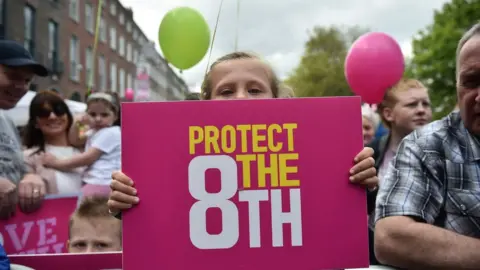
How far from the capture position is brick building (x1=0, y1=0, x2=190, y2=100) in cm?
1728

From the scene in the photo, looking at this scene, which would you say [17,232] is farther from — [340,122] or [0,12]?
[0,12]

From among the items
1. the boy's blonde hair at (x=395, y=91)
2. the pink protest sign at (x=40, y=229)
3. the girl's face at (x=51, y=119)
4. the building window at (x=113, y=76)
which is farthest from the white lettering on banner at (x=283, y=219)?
the building window at (x=113, y=76)

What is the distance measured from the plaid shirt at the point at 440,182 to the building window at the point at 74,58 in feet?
78.4

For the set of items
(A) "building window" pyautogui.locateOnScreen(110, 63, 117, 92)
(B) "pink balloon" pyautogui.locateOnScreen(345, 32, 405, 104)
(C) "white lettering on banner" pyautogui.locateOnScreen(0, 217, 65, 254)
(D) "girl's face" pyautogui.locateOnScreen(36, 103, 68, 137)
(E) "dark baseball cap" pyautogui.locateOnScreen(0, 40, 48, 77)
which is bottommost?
(C) "white lettering on banner" pyautogui.locateOnScreen(0, 217, 65, 254)

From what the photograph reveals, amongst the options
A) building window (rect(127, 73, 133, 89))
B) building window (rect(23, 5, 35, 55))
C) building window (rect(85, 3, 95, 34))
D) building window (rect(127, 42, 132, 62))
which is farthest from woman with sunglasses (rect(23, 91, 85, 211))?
building window (rect(127, 42, 132, 62))

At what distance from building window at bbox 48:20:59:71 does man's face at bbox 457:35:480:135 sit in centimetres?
2115

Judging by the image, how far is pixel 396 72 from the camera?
474cm

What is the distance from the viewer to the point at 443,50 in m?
22.7

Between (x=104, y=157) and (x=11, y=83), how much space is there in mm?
1198

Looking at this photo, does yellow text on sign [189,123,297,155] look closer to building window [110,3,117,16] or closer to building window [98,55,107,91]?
building window [98,55,107,91]

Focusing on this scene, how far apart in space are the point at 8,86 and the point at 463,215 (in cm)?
211

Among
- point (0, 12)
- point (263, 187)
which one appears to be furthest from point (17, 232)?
point (0, 12)

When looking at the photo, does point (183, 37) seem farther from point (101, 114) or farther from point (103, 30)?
point (103, 30)

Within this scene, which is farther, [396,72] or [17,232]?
[396,72]
